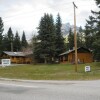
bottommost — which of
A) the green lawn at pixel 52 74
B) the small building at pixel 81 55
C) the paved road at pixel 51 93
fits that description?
the paved road at pixel 51 93

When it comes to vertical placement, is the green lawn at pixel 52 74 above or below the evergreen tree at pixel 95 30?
below

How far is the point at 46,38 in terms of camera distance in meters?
84.3

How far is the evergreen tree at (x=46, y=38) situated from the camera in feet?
271

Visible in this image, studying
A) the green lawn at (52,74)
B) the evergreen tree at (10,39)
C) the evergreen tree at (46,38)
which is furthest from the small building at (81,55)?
the evergreen tree at (10,39)

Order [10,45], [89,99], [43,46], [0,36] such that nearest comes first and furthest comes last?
[89,99] < [43,46] < [0,36] < [10,45]

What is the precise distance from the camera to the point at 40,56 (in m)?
83.2

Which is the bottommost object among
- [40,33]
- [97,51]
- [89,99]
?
[89,99]

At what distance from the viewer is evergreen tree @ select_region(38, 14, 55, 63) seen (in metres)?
82.8

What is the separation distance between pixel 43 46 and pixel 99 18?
2503 cm

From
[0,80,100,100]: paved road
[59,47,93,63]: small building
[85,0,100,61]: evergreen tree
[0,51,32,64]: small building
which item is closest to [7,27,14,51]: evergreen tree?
[0,51,32,64]: small building

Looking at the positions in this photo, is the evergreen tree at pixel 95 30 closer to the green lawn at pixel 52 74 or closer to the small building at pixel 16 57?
the green lawn at pixel 52 74

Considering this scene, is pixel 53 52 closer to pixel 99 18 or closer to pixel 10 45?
pixel 99 18

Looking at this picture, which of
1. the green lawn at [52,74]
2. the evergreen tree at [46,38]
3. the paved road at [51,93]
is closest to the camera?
the paved road at [51,93]

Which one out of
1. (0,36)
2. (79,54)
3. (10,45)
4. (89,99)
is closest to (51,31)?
(79,54)
